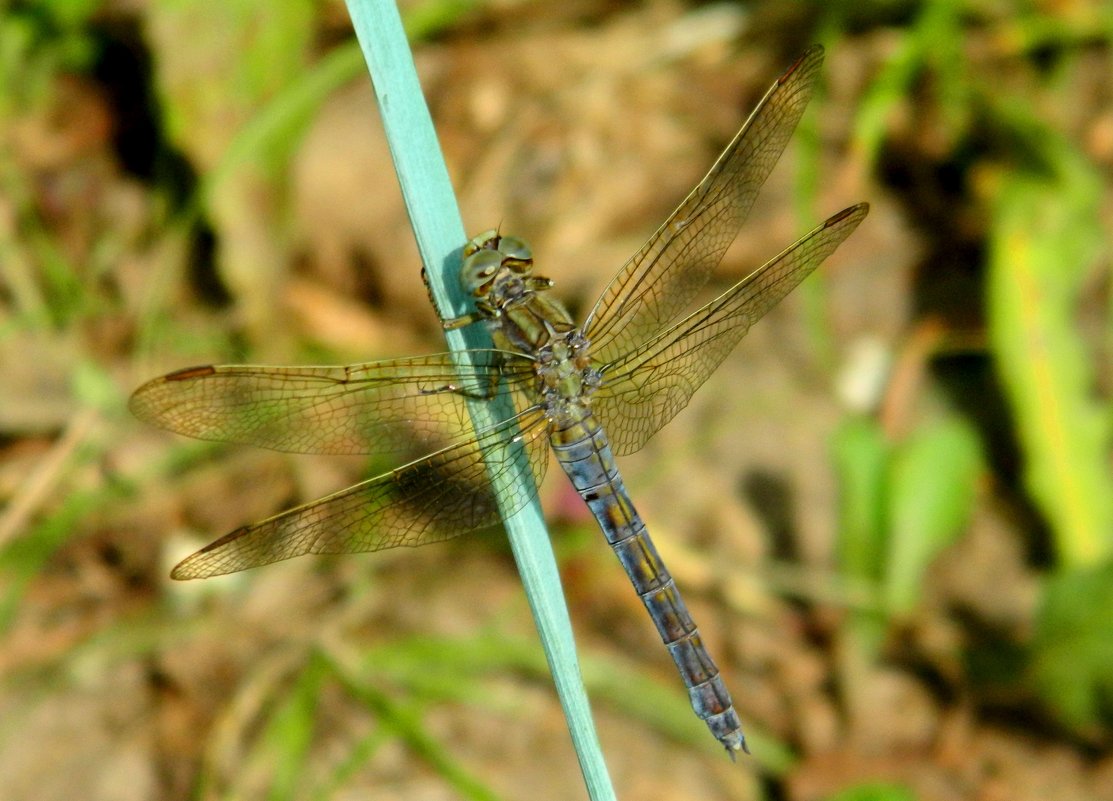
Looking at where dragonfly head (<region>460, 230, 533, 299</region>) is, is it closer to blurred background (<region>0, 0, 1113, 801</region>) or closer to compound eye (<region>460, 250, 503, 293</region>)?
compound eye (<region>460, 250, 503, 293</region>)

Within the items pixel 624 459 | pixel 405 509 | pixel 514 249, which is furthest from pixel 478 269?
pixel 624 459

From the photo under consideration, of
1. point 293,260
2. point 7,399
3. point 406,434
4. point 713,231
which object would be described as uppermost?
point 293,260

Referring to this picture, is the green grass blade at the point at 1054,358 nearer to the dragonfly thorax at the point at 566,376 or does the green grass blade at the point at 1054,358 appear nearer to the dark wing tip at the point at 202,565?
the dragonfly thorax at the point at 566,376

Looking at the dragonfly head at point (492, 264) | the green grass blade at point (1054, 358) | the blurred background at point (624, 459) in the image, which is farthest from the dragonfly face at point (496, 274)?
the green grass blade at point (1054, 358)

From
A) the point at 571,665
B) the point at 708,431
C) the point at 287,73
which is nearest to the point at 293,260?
the point at 287,73

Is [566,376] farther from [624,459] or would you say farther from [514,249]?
[624,459]

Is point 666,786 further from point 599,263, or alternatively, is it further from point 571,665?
point 599,263
